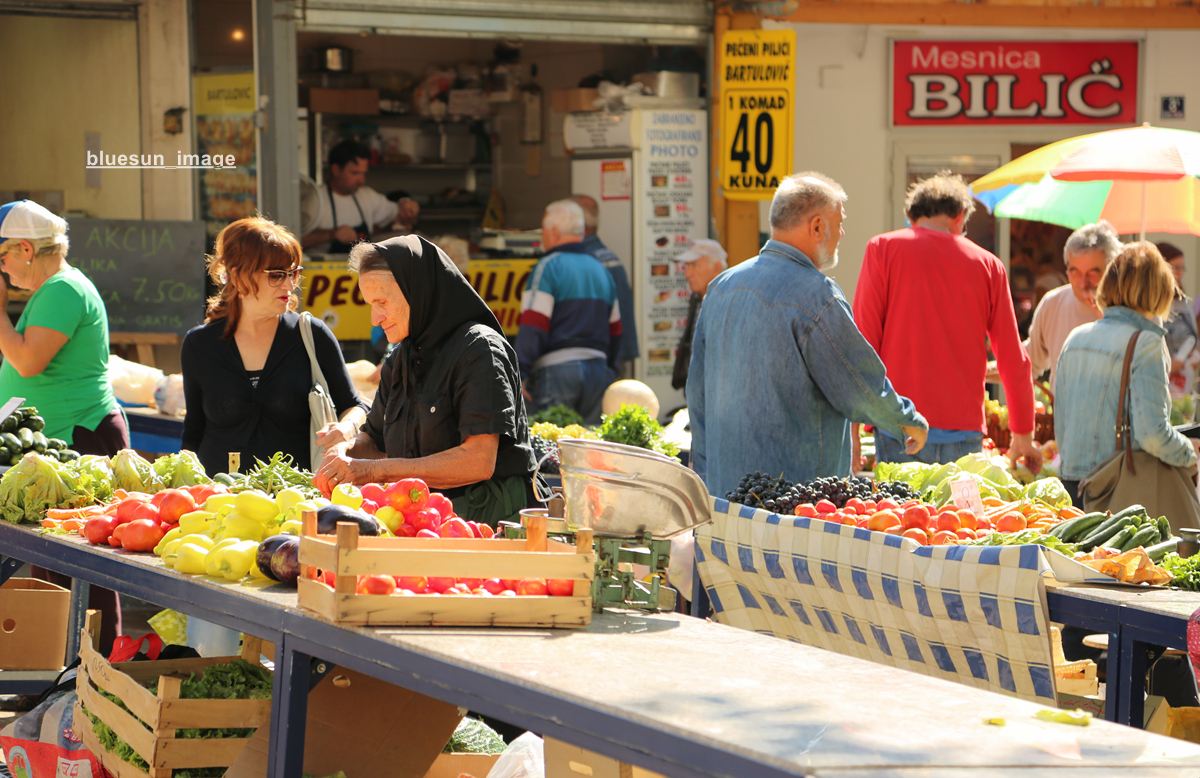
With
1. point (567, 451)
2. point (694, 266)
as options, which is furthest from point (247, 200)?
point (567, 451)

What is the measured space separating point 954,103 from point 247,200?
6.05 metres

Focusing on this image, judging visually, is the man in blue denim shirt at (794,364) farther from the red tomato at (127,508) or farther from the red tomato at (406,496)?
the red tomato at (127,508)

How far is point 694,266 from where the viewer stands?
9.23 meters

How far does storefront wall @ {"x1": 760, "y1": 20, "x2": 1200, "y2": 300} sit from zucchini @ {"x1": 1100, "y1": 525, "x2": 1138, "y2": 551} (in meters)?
7.56

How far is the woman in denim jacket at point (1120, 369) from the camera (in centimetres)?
521

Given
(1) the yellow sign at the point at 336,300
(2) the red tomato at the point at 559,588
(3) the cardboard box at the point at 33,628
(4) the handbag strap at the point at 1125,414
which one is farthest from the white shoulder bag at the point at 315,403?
(1) the yellow sign at the point at 336,300

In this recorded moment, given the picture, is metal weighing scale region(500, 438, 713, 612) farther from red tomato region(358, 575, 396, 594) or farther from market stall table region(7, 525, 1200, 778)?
red tomato region(358, 575, 396, 594)

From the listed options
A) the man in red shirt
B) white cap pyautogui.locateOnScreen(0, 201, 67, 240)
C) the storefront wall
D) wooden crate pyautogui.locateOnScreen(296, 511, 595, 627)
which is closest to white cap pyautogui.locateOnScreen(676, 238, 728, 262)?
the storefront wall

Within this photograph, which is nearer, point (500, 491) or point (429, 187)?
point (500, 491)

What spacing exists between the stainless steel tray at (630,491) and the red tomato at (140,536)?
1.35m

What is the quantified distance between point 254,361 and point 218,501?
1.34 meters

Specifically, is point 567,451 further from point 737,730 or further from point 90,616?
point 90,616

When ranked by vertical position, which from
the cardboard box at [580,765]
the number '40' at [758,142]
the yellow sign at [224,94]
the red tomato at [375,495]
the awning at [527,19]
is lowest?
the cardboard box at [580,765]

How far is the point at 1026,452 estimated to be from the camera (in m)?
6.20
